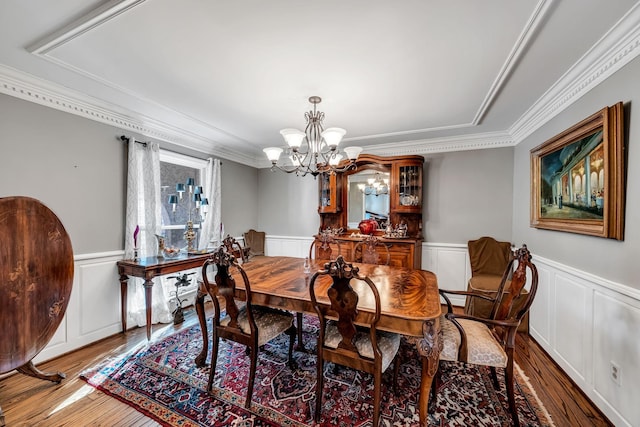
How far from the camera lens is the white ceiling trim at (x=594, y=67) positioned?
1573 mm

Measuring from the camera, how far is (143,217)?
10.4ft

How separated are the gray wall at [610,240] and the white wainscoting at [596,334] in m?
0.09

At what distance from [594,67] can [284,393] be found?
11.0 ft

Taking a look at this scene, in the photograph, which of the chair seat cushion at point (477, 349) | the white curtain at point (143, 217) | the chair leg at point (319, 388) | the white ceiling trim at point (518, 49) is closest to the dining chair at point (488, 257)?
the chair seat cushion at point (477, 349)

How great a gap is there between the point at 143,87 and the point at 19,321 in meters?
2.07

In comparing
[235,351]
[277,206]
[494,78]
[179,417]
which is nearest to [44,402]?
[179,417]

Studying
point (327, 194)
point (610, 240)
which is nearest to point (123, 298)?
point (327, 194)

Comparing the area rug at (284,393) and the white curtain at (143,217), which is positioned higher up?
the white curtain at (143,217)

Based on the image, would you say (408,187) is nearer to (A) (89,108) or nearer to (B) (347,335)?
(B) (347,335)

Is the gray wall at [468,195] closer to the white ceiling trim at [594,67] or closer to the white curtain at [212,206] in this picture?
the white ceiling trim at [594,67]

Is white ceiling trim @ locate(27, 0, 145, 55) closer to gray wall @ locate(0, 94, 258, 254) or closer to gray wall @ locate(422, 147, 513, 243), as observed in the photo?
gray wall @ locate(0, 94, 258, 254)

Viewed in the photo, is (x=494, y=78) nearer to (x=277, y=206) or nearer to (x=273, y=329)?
(x=273, y=329)

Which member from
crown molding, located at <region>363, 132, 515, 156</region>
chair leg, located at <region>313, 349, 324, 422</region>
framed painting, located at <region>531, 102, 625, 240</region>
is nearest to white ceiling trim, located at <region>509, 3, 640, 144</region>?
framed painting, located at <region>531, 102, 625, 240</region>

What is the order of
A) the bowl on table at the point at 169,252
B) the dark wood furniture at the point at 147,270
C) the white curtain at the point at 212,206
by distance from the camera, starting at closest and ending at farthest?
1. the dark wood furniture at the point at 147,270
2. the bowl on table at the point at 169,252
3. the white curtain at the point at 212,206
